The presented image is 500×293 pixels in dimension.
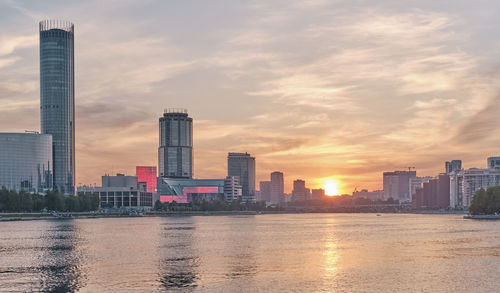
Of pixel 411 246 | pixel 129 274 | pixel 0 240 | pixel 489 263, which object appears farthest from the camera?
pixel 0 240

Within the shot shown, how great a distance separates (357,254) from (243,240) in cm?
4062

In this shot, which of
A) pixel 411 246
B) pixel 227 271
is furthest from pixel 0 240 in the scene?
pixel 411 246

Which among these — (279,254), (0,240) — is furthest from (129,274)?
(0,240)

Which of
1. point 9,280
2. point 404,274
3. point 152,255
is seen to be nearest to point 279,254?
point 152,255

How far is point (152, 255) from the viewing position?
112562mm

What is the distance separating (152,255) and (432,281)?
161 feet

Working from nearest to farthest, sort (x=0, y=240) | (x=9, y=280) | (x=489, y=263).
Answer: (x=9, y=280) → (x=489, y=263) → (x=0, y=240)

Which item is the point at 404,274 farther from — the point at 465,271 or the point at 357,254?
the point at 357,254

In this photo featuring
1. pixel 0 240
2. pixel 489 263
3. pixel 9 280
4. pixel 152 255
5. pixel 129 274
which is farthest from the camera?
pixel 0 240

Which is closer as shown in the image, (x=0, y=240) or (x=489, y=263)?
(x=489, y=263)

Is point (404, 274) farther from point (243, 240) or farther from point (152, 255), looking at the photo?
point (243, 240)

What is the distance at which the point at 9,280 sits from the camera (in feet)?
266

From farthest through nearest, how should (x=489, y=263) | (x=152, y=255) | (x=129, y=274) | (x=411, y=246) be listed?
(x=411, y=246), (x=152, y=255), (x=489, y=263), (x=129, y=274)

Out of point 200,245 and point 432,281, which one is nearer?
point 432,281
